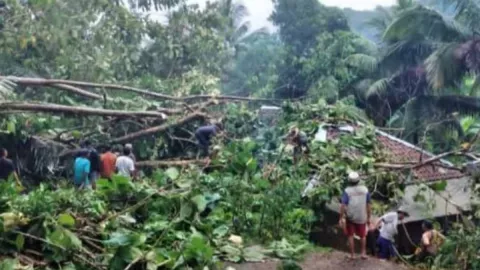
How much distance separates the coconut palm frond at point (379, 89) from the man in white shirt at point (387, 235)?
35.9 ft

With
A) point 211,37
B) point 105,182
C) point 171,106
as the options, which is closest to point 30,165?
point 171,106

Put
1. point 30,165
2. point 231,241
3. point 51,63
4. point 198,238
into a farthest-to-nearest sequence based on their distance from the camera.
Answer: point 51,63 < point 30,165 < point 231,241 < point 198,238

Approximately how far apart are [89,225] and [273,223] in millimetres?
2064

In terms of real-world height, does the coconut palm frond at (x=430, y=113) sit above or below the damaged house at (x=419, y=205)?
above

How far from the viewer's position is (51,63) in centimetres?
1508

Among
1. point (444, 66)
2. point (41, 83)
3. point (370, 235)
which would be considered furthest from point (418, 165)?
point (444, 66)

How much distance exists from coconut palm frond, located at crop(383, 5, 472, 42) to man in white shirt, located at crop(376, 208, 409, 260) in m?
9.69

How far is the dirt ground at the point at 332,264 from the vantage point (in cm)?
703

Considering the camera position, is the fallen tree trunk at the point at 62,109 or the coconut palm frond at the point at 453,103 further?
the coconut palm frond at the point at 453,103

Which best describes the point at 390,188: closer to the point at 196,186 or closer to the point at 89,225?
the point at 196,186

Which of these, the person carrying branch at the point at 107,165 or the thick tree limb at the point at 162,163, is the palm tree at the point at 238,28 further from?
the person carrying branch at the point at 107,165

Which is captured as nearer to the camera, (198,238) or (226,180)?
(198,238)

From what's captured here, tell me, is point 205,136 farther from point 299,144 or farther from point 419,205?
point 419,205

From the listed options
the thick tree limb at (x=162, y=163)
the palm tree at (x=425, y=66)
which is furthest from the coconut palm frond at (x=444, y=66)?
the thick tree limb at (x=162, y=163)
